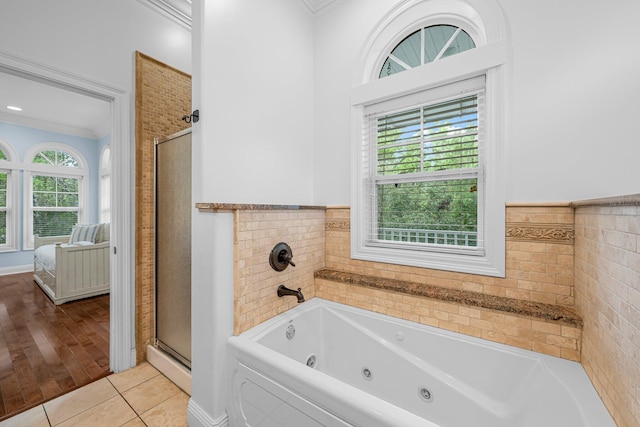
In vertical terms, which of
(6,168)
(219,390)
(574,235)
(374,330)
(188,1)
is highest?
(188,1)

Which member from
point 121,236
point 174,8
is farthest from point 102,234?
point 174,8

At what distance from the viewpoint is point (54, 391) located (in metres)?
1.77

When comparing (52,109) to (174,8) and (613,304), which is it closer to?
(174,8)

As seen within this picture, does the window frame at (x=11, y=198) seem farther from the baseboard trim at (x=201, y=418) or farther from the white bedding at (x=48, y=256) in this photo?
the baseboard trim at (x=201, y=418)

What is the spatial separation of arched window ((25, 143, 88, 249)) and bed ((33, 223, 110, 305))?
1577 mm

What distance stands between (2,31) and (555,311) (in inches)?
137

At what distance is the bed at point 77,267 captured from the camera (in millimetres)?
3439

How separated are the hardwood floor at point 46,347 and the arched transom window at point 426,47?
10.5 ft

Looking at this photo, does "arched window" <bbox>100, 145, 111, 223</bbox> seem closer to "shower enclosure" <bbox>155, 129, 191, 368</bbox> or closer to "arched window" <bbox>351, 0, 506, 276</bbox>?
"shower enclosure" <bbox>155, 129, 191, 368</bbox>

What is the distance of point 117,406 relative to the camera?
165cm

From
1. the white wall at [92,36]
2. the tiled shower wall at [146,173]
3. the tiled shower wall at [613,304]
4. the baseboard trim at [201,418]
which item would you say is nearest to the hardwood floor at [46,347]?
the tiled shower wall at [146,173]

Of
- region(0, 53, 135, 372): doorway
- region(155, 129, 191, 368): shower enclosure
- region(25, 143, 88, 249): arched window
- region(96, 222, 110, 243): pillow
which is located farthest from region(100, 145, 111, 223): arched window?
region(155, 129, 191, 368): shower enclosure

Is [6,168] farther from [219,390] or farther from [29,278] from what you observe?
[219,390]

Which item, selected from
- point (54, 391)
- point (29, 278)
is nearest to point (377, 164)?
point (54, 391)
